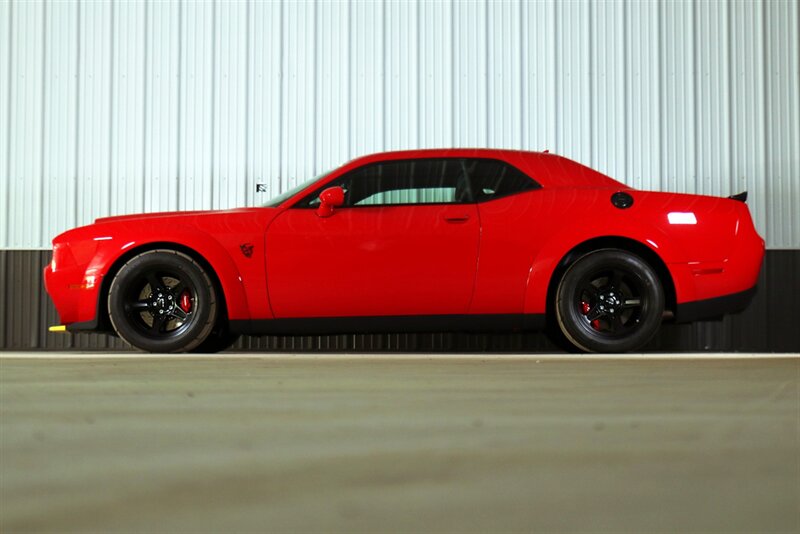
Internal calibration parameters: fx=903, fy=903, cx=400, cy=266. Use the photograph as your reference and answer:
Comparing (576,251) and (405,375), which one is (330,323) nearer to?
(576,251)

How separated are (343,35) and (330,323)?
375 cm

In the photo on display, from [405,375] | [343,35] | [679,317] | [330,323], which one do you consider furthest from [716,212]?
[343,35]

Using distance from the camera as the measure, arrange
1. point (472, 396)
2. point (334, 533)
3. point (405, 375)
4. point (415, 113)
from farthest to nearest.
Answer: point (415, 113)
point (405, 375)
point (472, 396)
point (334, 533)

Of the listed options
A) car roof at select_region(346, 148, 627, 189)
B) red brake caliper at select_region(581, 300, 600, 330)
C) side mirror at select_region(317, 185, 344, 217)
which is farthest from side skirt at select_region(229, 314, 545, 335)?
car roof at select_region(346, 148, 627, 189)

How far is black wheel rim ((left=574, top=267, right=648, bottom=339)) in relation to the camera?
507 cm

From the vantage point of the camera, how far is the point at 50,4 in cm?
836

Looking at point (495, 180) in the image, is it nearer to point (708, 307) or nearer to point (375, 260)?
point (375, 260)

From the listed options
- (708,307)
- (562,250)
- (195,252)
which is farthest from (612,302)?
(195,252)

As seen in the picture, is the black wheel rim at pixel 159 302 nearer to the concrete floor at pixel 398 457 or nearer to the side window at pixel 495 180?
the side window at pixel 495 180

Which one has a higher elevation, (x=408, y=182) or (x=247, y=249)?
(x=408, y=182)

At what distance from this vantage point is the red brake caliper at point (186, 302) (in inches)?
205

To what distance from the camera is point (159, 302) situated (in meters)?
5.23

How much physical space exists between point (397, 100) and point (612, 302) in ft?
11.3

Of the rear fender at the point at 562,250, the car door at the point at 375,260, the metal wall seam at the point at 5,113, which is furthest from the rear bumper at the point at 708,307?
the metal wall seam at the point at 5,113
